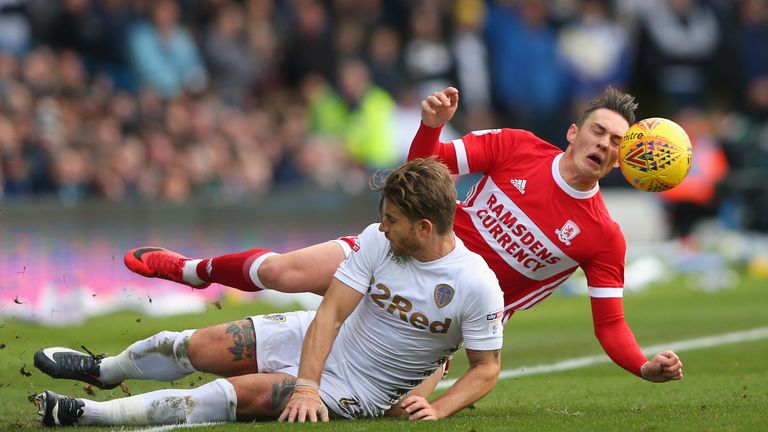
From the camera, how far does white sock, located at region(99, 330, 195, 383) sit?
7.39 meters

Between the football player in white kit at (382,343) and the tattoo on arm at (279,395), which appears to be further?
the tattoo on arm at (279,395)

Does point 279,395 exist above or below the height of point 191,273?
below

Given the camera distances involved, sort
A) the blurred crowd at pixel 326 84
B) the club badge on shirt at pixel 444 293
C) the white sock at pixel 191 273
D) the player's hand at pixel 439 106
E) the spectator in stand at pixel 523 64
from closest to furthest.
Answer: the club badge on shirt at pixel 444 293 → the player's hand at pixel 439 106 → the white sock at pixel 191 273 → the blurred crowd at pixel 326 84 → the spectator in stand at pixel 523 64

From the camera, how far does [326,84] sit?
20.2 meters

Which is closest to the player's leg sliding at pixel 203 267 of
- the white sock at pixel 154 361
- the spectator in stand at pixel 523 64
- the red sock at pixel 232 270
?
the red sock at pixel 232 270

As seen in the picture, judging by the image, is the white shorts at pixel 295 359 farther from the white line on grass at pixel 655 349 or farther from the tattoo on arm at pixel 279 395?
the white line on grass at pixel 655 349

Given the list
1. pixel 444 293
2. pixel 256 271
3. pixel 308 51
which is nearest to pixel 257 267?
pixel 256 271

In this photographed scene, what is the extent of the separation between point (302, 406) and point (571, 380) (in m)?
3.67

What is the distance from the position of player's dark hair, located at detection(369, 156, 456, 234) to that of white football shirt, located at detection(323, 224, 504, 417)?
11.4 inches

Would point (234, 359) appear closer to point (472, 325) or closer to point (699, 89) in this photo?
point (472, 325)

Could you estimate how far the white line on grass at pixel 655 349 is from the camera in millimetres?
10234

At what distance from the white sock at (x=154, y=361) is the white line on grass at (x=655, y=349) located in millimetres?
2776

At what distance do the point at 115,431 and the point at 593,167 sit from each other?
328cm

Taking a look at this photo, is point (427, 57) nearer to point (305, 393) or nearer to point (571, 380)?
point (571, 380)
